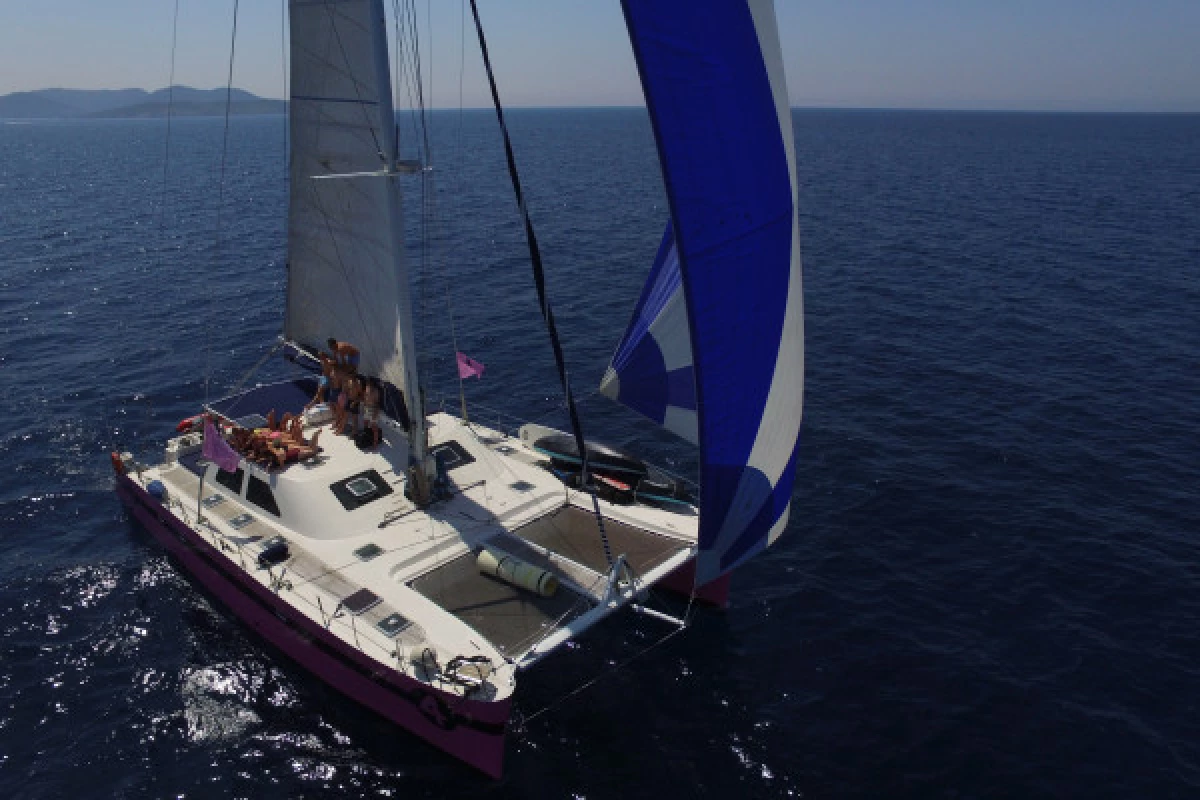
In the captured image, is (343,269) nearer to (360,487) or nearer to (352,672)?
(360,487)

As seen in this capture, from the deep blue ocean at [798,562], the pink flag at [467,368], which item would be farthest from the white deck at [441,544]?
the deep blue ocean at [798,562]

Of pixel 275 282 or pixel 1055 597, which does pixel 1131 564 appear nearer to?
pixel 1055 597

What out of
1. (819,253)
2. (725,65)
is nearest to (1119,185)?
(819,253)

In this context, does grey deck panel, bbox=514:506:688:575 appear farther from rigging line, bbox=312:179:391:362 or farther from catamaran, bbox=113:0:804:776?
rigging line, bbox=312:179:391:362

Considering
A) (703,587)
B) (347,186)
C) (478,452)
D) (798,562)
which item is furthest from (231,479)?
(798,562)

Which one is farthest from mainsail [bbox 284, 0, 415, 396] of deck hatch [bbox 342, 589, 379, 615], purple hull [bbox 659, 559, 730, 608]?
purple hull [bbox 659, 559, 730, 608]

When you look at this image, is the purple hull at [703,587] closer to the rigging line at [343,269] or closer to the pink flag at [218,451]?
the rigging line at [343,269]
